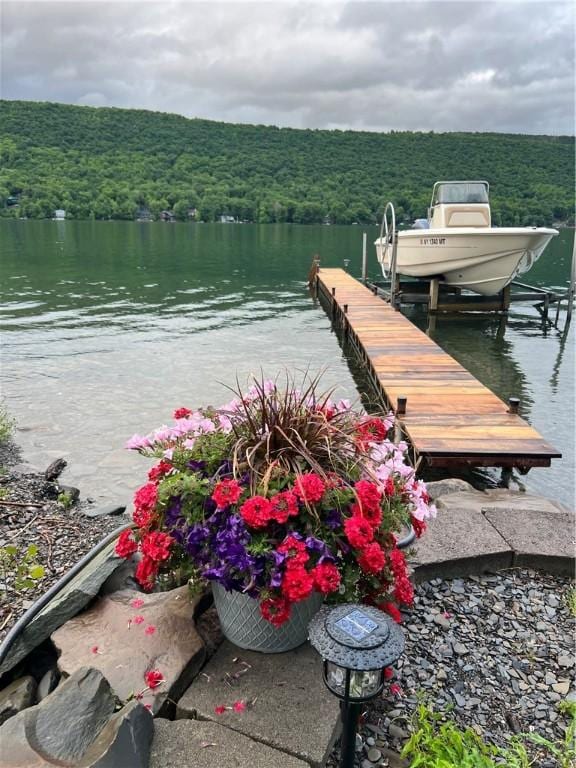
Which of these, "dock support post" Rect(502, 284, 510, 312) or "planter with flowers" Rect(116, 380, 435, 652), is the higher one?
"planter with flowers" Rect(116, 380, 435, 652)

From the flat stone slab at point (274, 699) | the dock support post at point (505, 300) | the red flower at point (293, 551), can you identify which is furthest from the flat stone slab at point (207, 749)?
the dock support post at point (505, 300)

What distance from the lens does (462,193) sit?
17.4 metres

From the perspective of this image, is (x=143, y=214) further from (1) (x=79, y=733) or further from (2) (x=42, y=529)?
(1) (x=79, y=733)

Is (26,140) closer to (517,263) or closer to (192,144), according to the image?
(192,144)

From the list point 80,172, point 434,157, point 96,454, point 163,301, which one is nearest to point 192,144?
point 80,172

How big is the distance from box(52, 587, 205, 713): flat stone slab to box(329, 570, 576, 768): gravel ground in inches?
30.0

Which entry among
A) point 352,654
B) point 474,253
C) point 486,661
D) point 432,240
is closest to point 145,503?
point 352,654

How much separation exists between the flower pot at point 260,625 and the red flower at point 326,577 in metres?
0.34

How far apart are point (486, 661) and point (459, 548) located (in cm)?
89

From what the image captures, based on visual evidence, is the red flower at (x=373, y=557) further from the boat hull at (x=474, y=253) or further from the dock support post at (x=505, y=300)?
the dock support post at (x=505, y=300)

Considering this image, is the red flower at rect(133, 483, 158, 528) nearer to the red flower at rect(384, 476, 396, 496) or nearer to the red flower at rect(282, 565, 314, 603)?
the red flower at rect(282, 565, 314, 603)

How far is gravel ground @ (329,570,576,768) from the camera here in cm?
258

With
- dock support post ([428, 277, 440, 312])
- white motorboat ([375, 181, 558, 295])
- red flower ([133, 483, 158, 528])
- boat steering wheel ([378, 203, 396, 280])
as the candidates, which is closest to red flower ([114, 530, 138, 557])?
red flower ([133, 483, 158, 528])

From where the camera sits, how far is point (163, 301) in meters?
21.1
